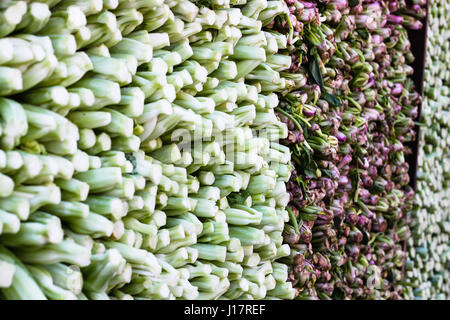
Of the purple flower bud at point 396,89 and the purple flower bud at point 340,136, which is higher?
the purple flower bud at point 340,136

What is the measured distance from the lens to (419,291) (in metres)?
3.96

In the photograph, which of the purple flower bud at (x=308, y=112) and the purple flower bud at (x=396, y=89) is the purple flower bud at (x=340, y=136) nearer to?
the purple flower bud at (x=308, y=112)

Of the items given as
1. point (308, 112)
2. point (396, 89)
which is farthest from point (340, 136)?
point (396, 89)

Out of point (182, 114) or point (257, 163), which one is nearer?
point (182, 114)

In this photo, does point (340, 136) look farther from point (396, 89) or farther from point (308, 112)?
point (396, 89)

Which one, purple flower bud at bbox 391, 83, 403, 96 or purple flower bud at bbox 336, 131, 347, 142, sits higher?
purple flower bud at bbox 336, 131, 347, 142

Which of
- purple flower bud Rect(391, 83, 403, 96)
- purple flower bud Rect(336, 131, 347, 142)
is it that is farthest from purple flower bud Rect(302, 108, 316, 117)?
purple flower bud Rect(391, 83, 403, 96)

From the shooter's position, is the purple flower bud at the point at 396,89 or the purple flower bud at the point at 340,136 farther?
the purple flower bud at the point at 396,89

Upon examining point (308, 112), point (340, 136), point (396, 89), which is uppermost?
point (308, 112)

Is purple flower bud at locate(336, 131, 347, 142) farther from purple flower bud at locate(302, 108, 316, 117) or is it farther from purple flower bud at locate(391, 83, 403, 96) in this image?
purple flower bud at locate(391, 83, 403, 96)

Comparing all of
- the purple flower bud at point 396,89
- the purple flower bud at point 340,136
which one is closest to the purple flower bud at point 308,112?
the purple flower bud at point 340,136

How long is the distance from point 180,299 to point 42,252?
1.53 feet
